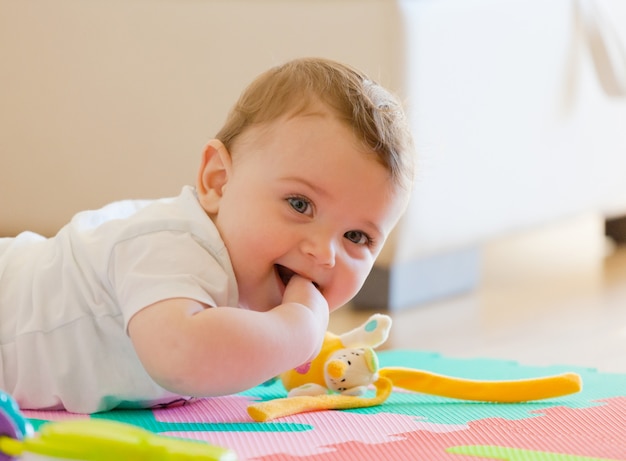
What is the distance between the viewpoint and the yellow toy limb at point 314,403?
892 millimetres

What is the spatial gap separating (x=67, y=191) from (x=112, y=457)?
4.07ft

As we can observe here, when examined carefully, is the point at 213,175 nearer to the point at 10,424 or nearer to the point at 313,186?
the point at 313,186

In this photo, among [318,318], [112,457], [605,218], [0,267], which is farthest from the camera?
[605,218]

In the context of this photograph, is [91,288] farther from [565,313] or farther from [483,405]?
[565,313]

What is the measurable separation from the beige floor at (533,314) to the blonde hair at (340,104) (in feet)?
1.81

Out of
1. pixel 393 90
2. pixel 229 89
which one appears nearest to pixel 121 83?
pixel 229 89

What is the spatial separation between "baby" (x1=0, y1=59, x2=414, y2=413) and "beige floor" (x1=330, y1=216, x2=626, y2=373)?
0.57 m

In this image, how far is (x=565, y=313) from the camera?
5.64 ft

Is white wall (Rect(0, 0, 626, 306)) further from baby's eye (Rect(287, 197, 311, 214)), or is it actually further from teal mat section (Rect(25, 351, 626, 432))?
baby's eye (Rect(287, 197, 311, 214))

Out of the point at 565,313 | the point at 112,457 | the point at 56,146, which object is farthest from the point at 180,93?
the point at 112,457

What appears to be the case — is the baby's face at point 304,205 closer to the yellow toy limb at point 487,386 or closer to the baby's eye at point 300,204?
the baby's eye at point 300,204

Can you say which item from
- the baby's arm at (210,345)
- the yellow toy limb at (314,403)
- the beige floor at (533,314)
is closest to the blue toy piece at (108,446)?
the baby's arm at (210,345)

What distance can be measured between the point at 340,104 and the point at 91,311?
29 cm

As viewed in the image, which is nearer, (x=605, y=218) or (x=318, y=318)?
(x=318, y=318)
